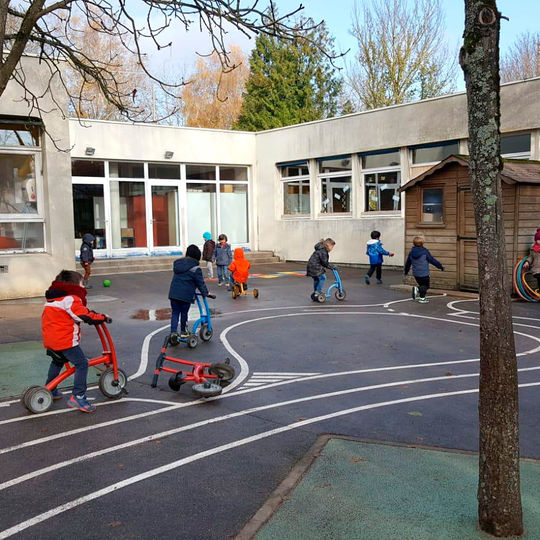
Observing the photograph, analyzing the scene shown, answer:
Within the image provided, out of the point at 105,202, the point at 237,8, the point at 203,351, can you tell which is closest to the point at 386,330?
the point at 203,351

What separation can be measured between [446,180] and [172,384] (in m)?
11.2

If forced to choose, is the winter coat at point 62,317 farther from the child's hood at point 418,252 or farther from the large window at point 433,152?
the large window at point 433,152

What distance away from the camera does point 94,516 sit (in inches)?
161

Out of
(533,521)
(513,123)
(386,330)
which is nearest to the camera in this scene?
(533,521)

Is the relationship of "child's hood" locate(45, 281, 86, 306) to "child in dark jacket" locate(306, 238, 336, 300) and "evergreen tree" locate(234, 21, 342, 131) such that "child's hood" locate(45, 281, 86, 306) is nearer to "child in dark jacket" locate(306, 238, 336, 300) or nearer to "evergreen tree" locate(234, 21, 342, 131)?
"child in dark jacket" locate(306, 238, 336, 300)

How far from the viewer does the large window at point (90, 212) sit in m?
23.7

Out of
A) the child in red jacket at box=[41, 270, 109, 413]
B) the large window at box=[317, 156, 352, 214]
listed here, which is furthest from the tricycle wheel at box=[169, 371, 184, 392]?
the large window at box=[317, 156, 352, 214]

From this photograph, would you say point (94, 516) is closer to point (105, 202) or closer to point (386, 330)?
point (386, 330)

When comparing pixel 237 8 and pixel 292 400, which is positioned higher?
pixel 237 8

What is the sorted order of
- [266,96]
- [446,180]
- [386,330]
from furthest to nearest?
[266,96]
[446,180]
[386,330]

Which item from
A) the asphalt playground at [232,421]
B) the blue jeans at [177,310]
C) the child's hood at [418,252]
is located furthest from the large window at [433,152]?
the blue jeans at [177,310]

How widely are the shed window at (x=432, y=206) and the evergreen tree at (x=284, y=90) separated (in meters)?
23.5

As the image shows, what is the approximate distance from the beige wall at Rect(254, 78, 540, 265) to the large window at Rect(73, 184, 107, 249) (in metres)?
7.25

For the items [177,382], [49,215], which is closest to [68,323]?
[177,382]
